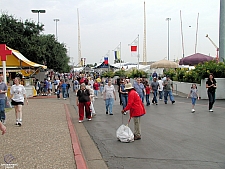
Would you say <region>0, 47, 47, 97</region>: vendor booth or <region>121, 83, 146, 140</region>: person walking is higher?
<region>0, 47, 47, 97</region>: vendor booth

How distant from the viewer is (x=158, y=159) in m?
6.68

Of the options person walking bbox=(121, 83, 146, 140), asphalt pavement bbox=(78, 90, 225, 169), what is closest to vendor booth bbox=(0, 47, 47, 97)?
asphalt pavement bbox=(78, 90, 225, 169)

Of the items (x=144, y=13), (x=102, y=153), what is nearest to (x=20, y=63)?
(x=102, y=153)

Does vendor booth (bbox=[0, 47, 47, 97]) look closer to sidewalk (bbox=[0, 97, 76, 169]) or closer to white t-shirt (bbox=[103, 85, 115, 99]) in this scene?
white t-shirt (bbox=[103, 85, 115, 99])

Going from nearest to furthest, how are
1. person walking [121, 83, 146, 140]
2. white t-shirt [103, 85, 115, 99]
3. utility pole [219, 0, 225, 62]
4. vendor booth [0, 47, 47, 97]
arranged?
person walking [121, 83, 146, 140]
white t-shirt [103, 85, 115, 99]
utility pole [219, 0, 225, 62]
vendor booth [0, 47, 47, 97]

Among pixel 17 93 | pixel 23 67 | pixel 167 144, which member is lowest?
pixel 167 144

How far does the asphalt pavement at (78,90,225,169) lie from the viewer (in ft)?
21.0

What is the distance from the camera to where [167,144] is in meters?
8.05

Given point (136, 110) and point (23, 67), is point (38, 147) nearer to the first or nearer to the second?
point (136, 110)

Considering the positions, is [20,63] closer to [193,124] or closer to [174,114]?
[174,114]

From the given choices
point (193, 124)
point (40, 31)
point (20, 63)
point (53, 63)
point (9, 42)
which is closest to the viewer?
point (193, 124)

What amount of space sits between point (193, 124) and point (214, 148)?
3.59 meters

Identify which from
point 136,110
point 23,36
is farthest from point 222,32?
point 23,36

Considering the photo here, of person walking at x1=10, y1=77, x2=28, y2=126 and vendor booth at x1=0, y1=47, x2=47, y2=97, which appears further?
vendor booth at x1=0, y1=47, x2=47, y2=97
